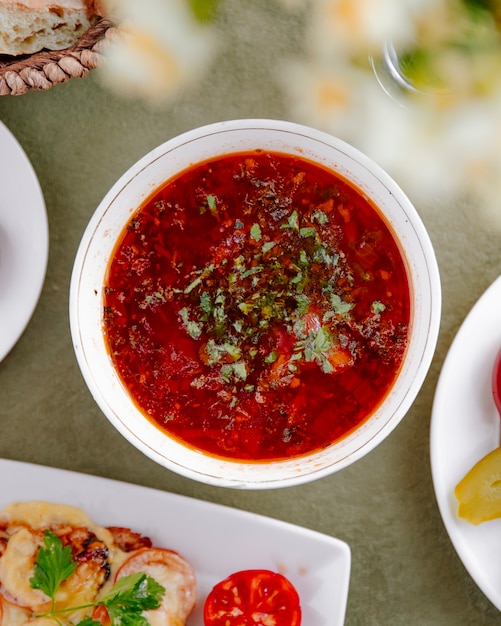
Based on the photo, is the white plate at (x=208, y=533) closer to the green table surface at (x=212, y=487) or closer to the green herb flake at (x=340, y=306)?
the green table surface at (x=212, y=487)

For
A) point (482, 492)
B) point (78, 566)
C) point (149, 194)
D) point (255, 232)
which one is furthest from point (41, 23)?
point (482, 492)

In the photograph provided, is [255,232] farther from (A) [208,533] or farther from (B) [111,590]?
(B) [111,590]

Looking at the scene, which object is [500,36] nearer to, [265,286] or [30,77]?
[265,286]

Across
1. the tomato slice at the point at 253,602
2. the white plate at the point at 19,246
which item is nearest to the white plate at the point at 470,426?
the tomato slice at the point at 253,602

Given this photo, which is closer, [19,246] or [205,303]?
[205,303]

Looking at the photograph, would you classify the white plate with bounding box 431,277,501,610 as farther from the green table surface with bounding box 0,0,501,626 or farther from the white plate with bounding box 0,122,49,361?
the white plate with bounding box 0,122,49,361

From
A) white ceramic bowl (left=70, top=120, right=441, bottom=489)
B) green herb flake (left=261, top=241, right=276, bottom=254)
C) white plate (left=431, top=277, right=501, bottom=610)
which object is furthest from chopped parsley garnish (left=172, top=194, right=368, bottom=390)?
white plate (left=431, top=277, right=501, bottom=610)

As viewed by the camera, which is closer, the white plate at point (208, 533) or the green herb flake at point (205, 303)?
the green herb flake at point (205, 303)
